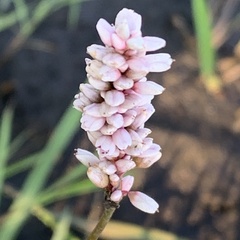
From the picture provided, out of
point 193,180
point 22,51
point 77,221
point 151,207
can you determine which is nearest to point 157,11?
point 22,51

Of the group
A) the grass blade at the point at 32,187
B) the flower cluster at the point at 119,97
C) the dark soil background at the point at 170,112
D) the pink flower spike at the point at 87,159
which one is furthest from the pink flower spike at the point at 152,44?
the dark soil background at the point at 170,112

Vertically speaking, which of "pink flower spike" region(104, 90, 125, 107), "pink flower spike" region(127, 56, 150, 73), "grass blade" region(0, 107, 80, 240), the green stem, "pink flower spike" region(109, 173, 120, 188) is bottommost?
the green stem

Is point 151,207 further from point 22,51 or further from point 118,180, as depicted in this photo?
point 22,51

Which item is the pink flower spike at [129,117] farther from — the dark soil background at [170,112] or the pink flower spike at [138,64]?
the dark soil background at [170,112]

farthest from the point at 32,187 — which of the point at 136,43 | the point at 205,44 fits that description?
the point at 136,43

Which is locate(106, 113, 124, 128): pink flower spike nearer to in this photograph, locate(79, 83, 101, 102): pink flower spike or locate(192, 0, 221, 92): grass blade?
locate(79, 83, 101, 102): pink flower spike

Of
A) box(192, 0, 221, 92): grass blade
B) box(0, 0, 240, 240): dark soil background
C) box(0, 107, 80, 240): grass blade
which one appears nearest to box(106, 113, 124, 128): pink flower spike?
box(0, 107, 80, 240): grass blade

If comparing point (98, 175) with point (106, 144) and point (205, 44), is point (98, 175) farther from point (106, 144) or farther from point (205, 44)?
point (205, 44)
